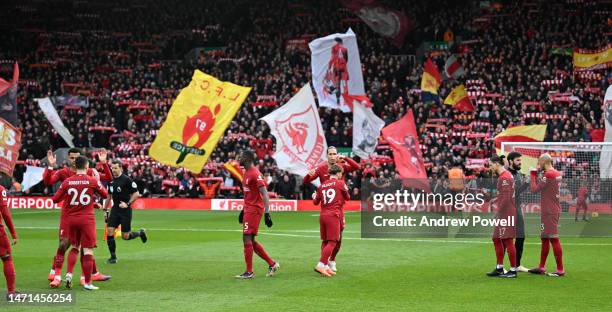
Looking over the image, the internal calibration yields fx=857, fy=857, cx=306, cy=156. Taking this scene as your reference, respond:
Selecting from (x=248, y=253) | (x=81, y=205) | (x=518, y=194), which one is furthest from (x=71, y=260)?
(x=518, y=194)

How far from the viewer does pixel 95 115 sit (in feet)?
166

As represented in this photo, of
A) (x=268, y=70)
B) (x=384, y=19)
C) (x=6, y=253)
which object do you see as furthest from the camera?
(x=384, y=19)

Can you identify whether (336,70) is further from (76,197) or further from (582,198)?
(76,197)

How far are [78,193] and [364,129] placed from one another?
76.1 feet

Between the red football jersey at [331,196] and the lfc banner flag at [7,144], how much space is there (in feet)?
66.0

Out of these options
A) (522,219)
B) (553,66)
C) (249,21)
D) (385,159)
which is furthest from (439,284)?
(249,21)

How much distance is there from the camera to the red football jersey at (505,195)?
16062 millimetres

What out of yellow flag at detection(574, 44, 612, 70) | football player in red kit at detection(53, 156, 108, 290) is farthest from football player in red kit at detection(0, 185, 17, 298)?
yellow flag at detection(574, 44, 612, 70)

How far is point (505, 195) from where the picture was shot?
16.1 metres

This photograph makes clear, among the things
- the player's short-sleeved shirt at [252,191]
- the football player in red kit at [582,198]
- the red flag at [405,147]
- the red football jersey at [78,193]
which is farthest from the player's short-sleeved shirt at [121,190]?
the red flag at [405,147]

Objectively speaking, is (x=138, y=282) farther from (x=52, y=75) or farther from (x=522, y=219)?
(x=52, y=75)

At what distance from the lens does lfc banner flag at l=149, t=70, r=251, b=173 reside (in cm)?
3056

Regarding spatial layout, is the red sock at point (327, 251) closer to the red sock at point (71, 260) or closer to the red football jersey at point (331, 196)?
the red football jersey at point (331, 196)

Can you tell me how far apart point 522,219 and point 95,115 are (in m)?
38.2
